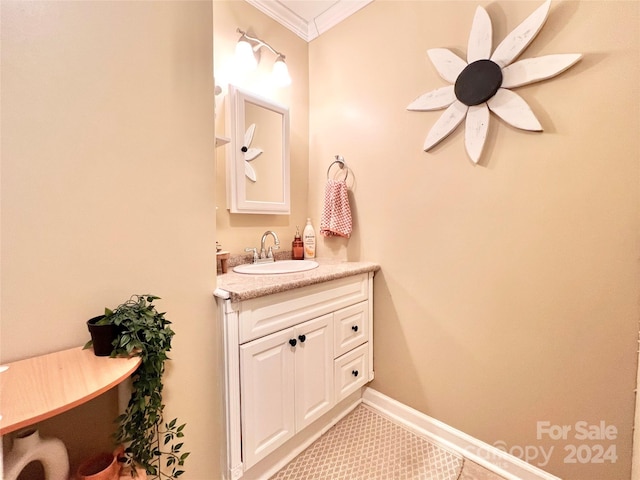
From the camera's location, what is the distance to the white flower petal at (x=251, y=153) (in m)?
1.64

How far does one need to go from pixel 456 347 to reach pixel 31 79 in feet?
6.09

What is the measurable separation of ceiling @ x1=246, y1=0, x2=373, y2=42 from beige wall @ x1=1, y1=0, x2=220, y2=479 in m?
0.94

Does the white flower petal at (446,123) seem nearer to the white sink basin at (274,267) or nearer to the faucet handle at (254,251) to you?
the white sink basin at (274,267)

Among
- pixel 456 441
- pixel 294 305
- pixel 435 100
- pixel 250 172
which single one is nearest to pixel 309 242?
pixel 250 172

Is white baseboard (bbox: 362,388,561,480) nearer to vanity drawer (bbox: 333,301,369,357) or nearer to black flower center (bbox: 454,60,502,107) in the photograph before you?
vanity drawer (bbox: 333,301,369,357)

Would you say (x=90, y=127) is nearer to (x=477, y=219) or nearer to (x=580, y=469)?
(x=477, y=219)

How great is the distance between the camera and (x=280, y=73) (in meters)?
1.71

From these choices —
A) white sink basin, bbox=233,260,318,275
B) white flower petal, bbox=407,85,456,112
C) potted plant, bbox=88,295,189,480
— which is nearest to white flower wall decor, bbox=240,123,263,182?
white sink basin, bbox=233,260,318,275

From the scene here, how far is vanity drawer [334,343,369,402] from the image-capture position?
148 centimetres

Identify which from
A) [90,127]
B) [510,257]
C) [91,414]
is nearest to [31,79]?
[90,127]

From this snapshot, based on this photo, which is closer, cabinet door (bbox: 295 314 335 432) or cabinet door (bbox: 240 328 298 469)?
cabinet door (bbox: 240 328 298 469)

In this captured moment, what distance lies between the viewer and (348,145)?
178 cm

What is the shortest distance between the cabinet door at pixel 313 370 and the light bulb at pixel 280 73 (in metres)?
1.45

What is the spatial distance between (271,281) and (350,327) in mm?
606
